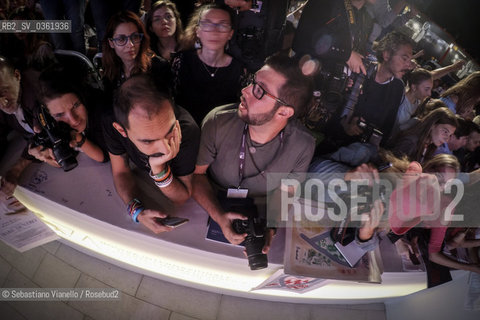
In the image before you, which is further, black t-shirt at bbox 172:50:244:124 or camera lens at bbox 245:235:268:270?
black t-shirt at bbox 172:50:244:124

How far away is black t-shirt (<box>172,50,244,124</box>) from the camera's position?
1878 millimetres

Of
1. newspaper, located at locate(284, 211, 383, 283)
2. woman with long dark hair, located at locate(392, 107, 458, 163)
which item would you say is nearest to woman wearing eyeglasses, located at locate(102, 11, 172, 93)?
newspaper, located at locate(284, 211, 383, 283)

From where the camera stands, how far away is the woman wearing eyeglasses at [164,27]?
7.30 ft

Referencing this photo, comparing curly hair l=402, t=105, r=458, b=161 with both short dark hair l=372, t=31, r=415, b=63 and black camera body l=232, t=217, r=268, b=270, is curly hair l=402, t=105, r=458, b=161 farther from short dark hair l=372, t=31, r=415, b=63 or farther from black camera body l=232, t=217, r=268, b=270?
black camera body l=232, t=217, r=268, b=270

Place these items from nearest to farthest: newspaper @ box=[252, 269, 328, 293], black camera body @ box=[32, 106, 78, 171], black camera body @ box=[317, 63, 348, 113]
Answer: black camera body @ box=[32, 106, 78, 171] → newspaper @ box=[252, 269, 328, 293] → black camera body @ box=[317, 63, 348, 113]

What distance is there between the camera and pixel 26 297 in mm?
2049

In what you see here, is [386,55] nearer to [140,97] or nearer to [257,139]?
[257,139]

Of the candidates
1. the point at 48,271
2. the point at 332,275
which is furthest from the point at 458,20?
the point at 48,271

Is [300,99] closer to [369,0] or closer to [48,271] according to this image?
[369,0]

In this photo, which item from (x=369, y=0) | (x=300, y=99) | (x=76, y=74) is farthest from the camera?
(x=369, y=0)

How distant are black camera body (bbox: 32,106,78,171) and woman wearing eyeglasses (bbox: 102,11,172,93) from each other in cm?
60

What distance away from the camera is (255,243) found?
1.24 m

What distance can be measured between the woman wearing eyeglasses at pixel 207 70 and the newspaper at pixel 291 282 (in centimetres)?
121

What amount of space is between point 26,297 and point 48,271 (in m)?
0.23
